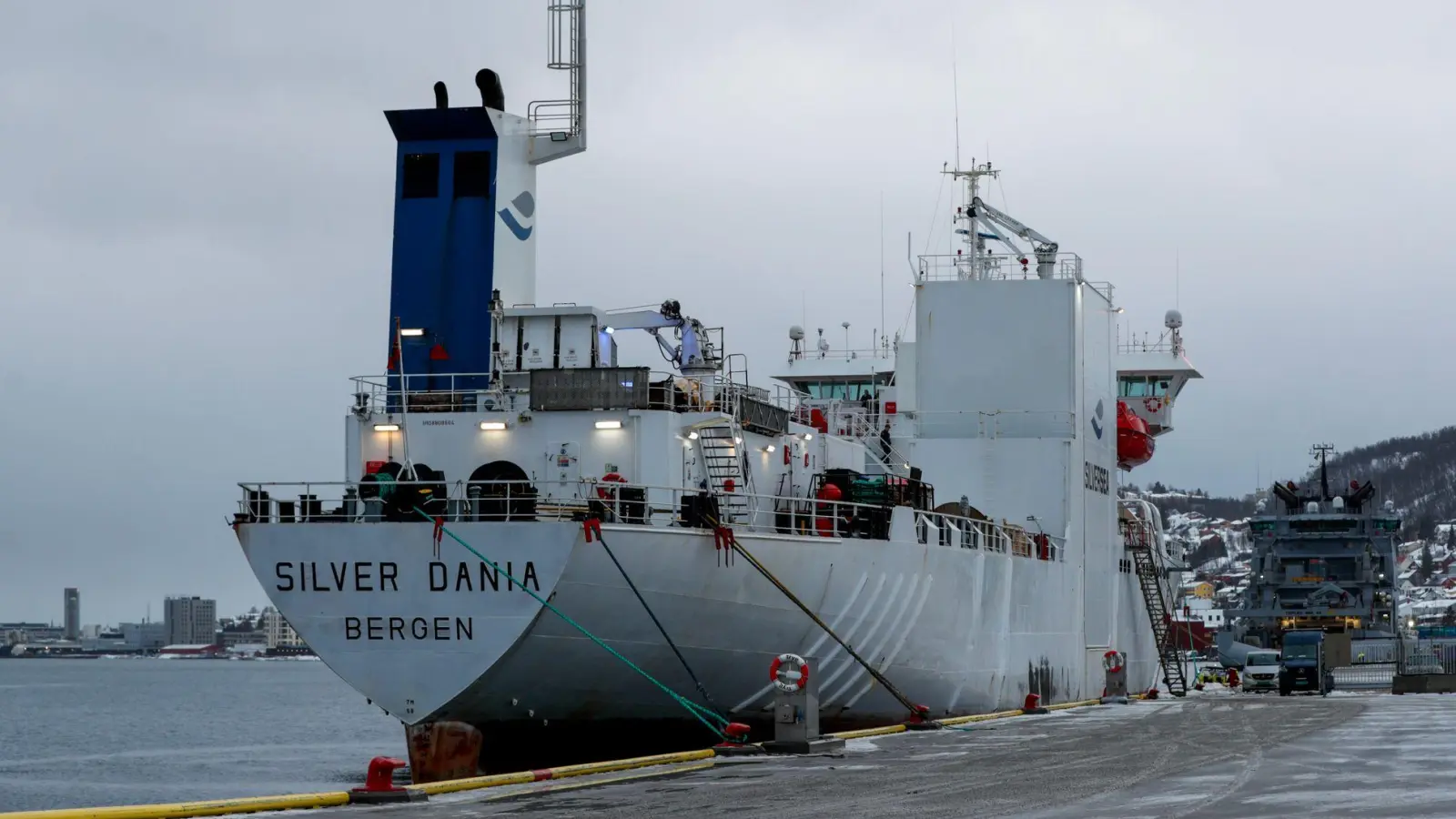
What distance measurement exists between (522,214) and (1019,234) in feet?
43.4

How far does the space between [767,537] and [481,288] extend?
8228 mm

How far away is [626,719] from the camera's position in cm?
2356

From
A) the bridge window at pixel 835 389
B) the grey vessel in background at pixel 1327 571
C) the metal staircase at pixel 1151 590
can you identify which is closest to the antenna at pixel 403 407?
the bridge window at pixel 835 389

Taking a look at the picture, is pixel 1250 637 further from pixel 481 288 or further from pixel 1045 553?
pixel 481 288

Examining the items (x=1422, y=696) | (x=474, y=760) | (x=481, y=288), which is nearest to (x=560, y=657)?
(x=474, y=760)

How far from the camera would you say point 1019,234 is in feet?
127

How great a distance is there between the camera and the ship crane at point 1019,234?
36.5m

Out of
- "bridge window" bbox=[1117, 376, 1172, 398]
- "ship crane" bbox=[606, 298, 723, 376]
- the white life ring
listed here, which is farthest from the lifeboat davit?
the white life ring

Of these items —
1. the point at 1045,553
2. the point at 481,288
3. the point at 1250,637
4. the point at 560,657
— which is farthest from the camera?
the point at 1250,637

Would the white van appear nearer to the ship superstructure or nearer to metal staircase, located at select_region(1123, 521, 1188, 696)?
metal staircase, located at select_region(1123, 521, 1188, 696)

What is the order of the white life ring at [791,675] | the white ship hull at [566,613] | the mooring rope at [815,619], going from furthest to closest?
the mooring rope at [815,619]
the white ship hull at [566,613]
the white life ring at [791,675]

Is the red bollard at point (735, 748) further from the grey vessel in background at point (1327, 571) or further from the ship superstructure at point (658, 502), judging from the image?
the grey vessel in background at point (1327, 571)

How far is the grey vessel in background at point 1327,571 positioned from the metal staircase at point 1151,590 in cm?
4093

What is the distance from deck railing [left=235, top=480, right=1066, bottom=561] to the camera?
22.0m
